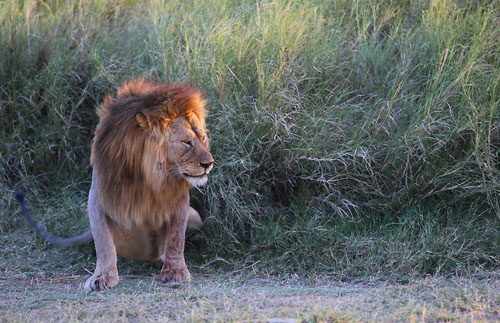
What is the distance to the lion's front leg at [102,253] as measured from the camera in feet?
11.8

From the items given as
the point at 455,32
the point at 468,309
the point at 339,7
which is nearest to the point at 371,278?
the point at 468,309

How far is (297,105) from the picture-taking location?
14.8ft

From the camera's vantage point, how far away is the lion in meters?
3.66

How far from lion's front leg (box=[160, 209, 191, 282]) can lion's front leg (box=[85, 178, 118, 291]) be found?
30 cm

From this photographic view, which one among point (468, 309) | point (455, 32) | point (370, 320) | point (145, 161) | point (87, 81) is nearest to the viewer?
point (370, 320)

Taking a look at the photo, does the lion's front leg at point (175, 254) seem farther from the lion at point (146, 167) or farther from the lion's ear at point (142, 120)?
the lion's ear at point (142, 120)

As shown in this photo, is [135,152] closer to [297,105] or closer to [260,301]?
[260,301]

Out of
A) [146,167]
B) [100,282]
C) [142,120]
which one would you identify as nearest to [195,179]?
[146,167]

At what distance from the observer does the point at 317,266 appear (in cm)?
402

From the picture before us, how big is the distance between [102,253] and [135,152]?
0.59m

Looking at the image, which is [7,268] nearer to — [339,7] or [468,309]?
[468,309]

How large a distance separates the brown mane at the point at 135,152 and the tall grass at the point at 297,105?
26.3 inches

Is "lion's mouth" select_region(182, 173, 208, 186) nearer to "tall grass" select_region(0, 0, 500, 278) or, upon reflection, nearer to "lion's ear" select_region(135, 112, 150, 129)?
"lion's ear" select_region(135, 112, 150, 129)

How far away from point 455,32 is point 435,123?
768mm
